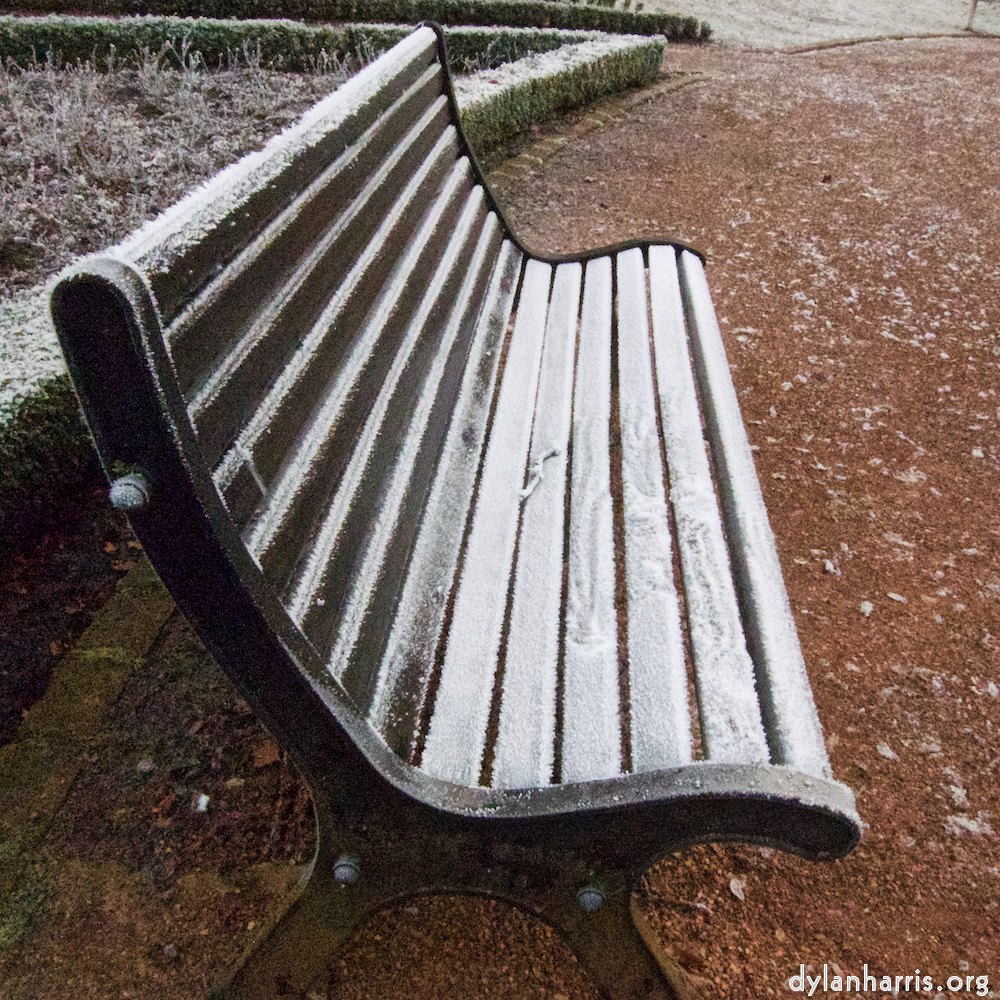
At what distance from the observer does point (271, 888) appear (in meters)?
1.67

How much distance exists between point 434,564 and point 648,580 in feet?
1.35

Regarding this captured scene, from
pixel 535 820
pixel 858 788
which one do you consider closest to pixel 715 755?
pixel 535 820

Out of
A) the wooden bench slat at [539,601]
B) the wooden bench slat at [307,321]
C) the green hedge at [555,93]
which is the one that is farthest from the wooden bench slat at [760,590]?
the green hedge at [555,93]

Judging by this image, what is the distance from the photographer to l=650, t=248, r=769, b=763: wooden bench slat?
1143mm

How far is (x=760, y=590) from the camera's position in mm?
1394

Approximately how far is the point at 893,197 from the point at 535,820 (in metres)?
5.11

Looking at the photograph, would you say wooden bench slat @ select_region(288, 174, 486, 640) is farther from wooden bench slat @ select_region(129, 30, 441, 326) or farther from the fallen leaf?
the fallen leaf

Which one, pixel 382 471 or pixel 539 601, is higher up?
pixel 382 471

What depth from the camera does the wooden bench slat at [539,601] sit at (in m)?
1.20

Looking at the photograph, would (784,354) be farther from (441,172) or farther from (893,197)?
(893,197)

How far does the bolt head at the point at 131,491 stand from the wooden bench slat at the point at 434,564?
0.52 metres

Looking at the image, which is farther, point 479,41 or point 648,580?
point 479,41

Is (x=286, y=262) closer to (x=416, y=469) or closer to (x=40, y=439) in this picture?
(x=416, y=469)

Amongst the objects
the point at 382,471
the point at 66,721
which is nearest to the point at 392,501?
the point at 382,471
